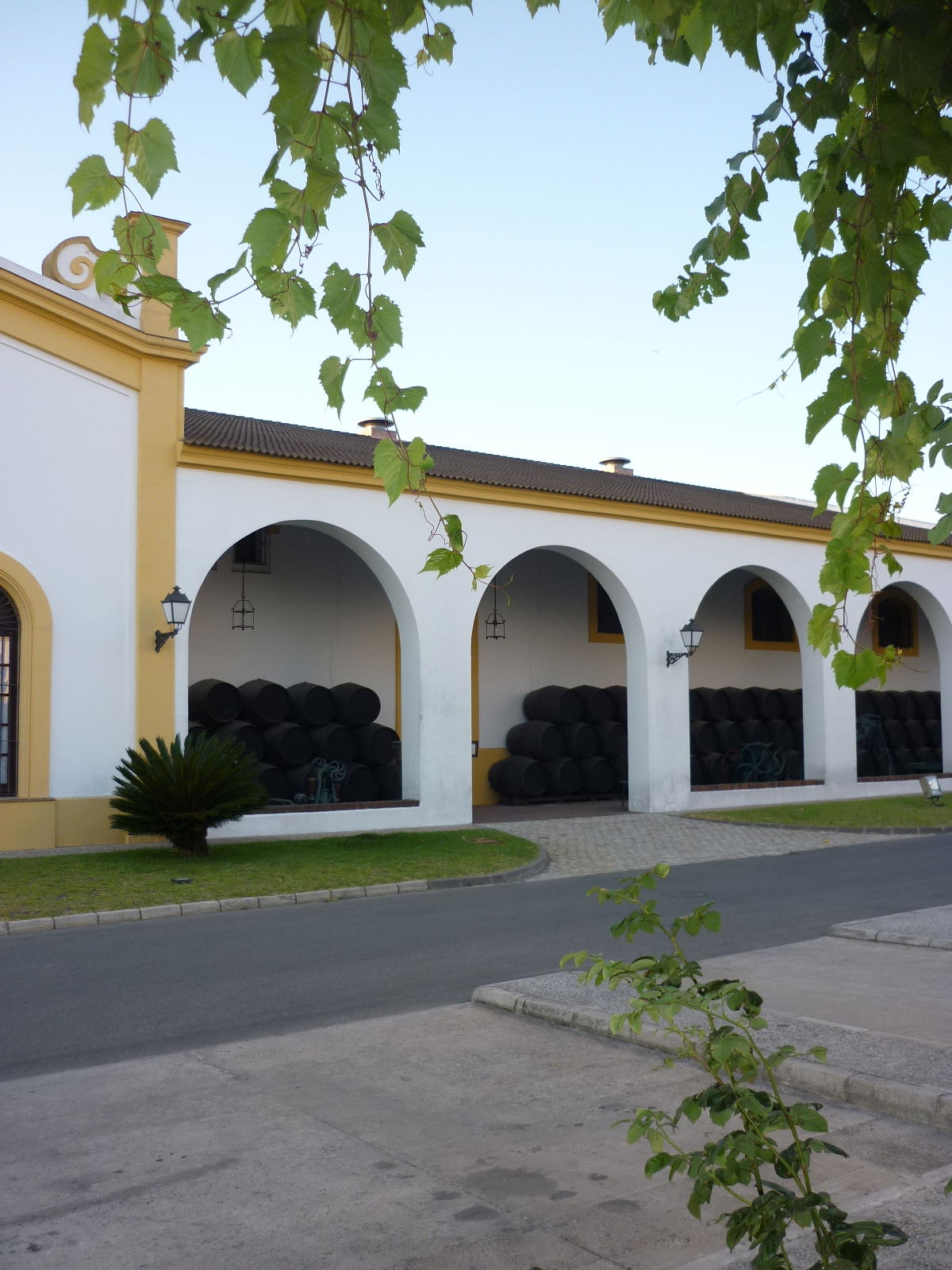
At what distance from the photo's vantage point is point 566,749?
2170cm

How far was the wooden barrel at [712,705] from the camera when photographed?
2381 centimetres

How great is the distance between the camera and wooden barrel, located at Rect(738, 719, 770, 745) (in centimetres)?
2380

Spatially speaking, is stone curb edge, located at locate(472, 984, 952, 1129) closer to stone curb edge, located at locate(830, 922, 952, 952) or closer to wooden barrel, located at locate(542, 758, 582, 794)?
stone curb edge, located at locate(830, 922, 952, 952)

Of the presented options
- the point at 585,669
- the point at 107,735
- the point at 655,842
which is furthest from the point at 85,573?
the point at 585,669

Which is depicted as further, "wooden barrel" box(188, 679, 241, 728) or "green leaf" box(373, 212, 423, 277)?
"wooden barrel" box(188, 679, 241, 728)

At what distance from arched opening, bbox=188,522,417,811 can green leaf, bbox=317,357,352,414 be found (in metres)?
13.8

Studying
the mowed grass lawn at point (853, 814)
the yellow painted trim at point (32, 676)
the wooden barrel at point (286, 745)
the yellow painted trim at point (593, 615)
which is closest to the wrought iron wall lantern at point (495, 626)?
the yellow painted trim at point (593, 615)

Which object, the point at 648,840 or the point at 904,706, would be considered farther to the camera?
the point at 904,706

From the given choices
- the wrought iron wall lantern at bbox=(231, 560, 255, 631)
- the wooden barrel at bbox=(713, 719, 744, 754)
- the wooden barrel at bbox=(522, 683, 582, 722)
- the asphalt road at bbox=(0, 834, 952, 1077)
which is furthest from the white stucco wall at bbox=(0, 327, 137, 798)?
the wooden barrel at bbox=(713, 719, 744, 754)

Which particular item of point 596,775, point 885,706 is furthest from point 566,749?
point 885,706

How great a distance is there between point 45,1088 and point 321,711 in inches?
515

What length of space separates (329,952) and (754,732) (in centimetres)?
1682

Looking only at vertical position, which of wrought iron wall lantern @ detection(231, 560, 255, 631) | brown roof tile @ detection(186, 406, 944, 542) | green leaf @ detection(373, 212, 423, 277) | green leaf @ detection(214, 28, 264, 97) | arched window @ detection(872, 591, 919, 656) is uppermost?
brown roof tile @ detection(186, 406, 944, 542)

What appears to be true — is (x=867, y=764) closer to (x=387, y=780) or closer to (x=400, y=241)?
(x=387, y=780)
